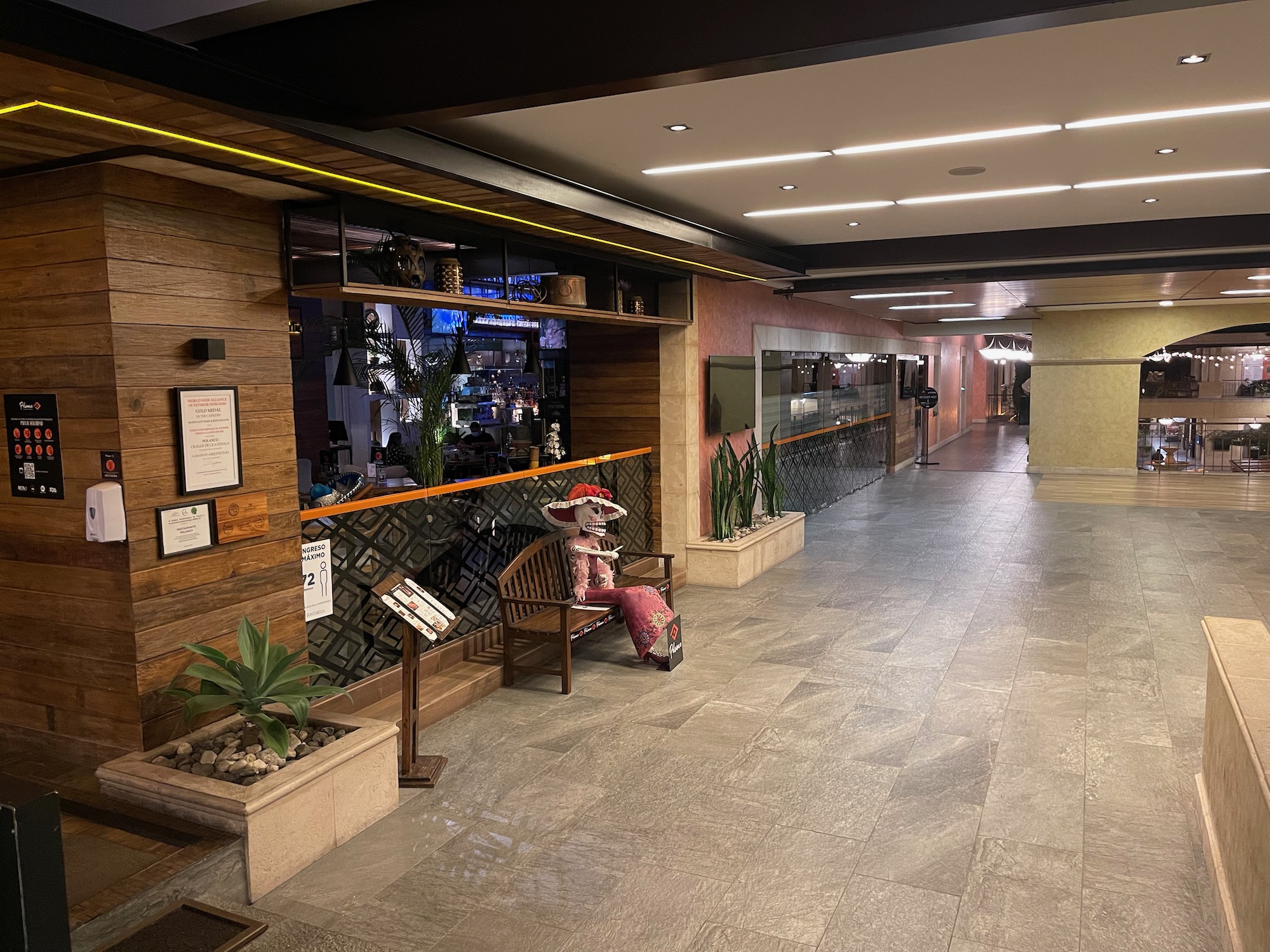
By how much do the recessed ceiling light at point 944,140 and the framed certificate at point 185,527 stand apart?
3266mm

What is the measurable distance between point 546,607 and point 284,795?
2557mm

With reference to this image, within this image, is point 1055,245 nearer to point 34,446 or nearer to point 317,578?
point 317,578

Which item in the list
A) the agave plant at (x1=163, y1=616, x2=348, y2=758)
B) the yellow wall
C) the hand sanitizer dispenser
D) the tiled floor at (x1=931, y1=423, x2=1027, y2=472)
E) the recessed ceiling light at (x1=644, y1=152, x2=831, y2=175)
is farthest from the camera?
the tiled floor at (x1=931, y1=423, x2=1027, y2=472)

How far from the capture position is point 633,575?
23.5 ft

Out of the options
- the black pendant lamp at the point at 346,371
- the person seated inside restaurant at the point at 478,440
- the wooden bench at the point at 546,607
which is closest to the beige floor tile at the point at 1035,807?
the wooden bench at the point at 546,607

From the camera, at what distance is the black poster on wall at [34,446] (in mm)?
3748

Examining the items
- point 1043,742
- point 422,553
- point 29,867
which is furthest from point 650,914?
point 422,553

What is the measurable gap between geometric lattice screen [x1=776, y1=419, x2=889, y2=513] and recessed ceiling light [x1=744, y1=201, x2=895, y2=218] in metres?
4.18

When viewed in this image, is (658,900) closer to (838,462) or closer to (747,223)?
(747,223)

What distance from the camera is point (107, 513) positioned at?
11.6 feet

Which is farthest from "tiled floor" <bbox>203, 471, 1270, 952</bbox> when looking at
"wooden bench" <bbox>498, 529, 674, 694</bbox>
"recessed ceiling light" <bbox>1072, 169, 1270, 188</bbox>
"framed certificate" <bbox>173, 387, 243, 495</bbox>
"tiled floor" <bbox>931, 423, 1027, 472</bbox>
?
"tiled floor" <bbox>931, 423, 1027, 472</bbox>

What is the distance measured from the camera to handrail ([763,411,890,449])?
33.2 ft

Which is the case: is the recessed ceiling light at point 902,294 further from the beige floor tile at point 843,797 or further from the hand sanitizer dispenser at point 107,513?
the hand sanitizer dispenser at point 107,513

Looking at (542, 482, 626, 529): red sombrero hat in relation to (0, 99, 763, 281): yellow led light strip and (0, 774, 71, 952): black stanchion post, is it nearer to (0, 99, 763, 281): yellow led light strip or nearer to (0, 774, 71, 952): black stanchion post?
(0, 99, 763, 281): yellow led light strip
